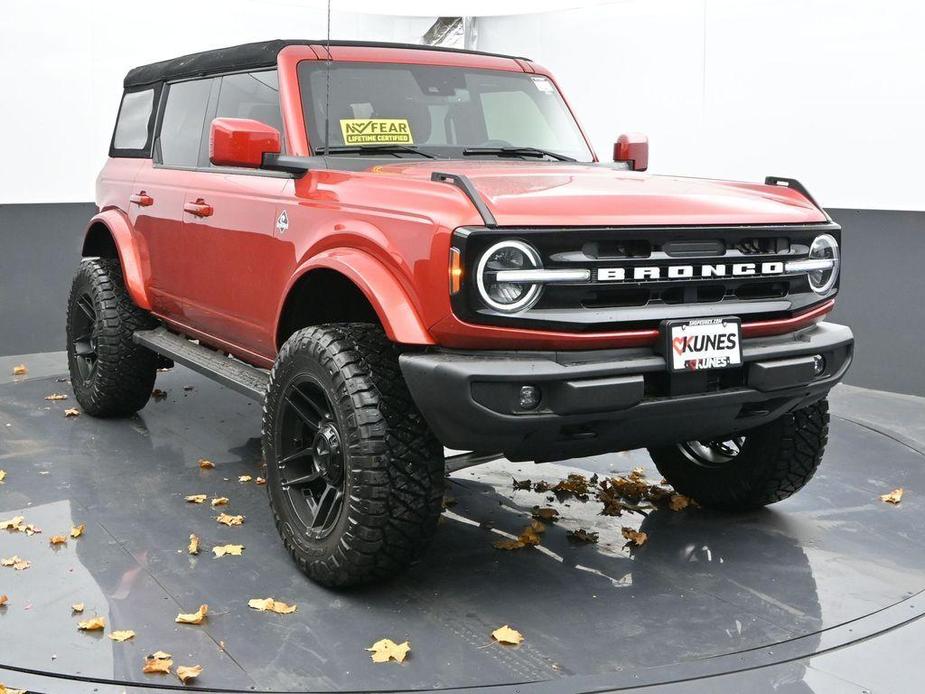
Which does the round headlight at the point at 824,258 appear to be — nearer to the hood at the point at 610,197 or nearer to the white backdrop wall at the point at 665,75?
the hood at the point at 610,197

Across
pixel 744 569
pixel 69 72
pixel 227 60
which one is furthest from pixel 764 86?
pixel 69 72

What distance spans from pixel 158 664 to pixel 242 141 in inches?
77.1

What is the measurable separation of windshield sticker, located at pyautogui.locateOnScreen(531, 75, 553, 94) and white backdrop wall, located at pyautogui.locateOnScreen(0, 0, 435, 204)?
15.2 feet

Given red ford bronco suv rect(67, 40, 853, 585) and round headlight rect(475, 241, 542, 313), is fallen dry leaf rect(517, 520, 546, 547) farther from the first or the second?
round headlight rect(475, 241, 542, 313)

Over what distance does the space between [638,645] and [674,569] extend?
0.72 meters

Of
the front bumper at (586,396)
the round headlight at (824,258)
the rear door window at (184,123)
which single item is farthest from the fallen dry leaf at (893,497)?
the rear door window at (184,123)

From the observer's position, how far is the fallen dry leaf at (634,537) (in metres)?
4.38

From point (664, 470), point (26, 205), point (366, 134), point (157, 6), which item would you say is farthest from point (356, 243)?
point (157, 6)

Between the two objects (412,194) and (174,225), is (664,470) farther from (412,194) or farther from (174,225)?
(174,225)

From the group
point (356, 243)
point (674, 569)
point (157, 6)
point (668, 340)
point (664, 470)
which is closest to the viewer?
point (668, 340)

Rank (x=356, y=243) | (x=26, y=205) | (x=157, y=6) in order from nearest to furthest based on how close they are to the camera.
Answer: (x=356, y=243)
(x=26, y=205)
(x=157, y=6)

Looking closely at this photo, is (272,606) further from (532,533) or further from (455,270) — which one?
(455,270)

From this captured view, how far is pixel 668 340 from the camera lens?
11.2 feet

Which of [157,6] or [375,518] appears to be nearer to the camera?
[375,518]
